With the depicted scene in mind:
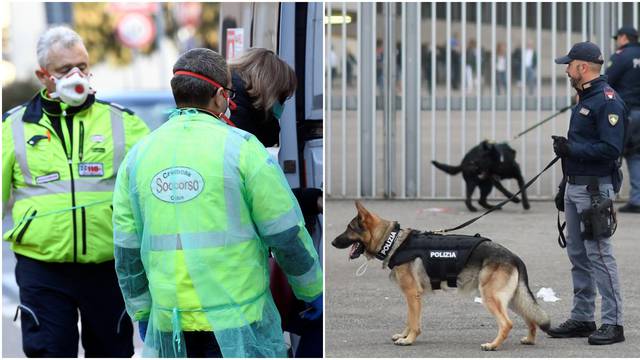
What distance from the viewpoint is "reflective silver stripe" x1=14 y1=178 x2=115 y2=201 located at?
4816mm

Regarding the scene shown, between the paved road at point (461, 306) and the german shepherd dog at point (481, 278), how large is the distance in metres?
0.16

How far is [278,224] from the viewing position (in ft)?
12.0

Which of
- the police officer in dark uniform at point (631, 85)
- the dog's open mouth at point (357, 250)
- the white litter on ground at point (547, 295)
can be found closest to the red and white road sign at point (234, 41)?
the dog's open mouth at point (357, 250)

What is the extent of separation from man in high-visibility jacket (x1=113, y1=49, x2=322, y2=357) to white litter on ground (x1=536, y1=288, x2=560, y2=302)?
11.7 ft

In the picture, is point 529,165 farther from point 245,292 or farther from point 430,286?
point 245,292

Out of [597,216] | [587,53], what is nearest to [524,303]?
[597,216]

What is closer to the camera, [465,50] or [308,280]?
[308,280]

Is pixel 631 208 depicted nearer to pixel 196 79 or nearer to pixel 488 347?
pixel 488 347

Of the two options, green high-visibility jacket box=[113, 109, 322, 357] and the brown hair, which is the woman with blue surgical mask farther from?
green high-visibility jacket box=[113, 109, 322, 357]

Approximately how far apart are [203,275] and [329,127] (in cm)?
825

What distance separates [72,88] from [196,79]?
1290mm

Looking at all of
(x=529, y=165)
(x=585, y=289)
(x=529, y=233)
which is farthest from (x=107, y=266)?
(x=529, y=165)

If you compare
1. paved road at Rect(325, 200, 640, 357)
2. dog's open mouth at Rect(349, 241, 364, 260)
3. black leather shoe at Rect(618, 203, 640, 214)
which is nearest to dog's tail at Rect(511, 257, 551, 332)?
paved road at Rect(325, 200, 640, 357)

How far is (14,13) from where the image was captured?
15.0m
